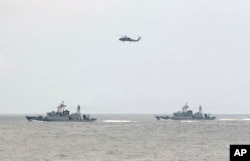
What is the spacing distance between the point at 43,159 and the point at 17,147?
829 inches

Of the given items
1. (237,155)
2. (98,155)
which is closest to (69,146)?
(98,155)

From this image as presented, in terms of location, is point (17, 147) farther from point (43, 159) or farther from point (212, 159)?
point (212, 159)

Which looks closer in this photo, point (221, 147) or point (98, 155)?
point (98, 155)

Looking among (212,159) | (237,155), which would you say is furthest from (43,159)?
(237,155)

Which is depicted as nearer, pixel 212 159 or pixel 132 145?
pixel 212 159

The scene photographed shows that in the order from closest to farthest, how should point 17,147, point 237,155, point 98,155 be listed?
point 237,155 → point 98,155 → point 17,147

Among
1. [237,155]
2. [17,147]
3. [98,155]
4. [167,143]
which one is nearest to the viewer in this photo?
[237,155]

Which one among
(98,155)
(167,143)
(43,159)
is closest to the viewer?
(43,159)

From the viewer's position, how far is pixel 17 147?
97.8m

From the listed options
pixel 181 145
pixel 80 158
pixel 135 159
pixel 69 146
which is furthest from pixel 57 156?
pixel 181 145

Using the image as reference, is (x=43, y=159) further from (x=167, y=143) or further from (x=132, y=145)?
(x=167, y=143)

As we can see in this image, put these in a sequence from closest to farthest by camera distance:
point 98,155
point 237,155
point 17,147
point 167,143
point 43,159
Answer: point 237,155
point 43,159
point 98,155
point 17,147
point 167,143

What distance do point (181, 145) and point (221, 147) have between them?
23.1 feet

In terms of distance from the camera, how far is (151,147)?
97.9 metres
